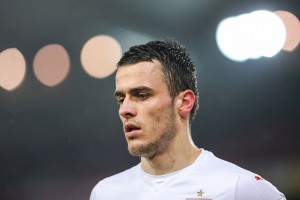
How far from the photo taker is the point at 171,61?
9.40 ft

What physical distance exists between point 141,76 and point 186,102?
0.36m

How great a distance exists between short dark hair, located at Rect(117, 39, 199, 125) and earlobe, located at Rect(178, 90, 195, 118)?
0.03m

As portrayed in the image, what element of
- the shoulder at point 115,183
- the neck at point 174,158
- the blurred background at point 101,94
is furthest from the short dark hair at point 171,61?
the blurred background at point 101,94

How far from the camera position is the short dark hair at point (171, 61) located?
2.79 metres

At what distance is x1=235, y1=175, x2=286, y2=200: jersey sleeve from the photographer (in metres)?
2.58

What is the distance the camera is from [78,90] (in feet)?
26.1

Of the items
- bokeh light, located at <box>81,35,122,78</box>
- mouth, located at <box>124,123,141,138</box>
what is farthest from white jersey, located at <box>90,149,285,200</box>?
bokeh light, located at <box>81,35,122,78</box>

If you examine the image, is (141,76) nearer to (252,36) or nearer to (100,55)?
(252,36)

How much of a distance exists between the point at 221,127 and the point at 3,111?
3.68 meters

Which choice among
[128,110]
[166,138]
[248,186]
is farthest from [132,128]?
[248,186]

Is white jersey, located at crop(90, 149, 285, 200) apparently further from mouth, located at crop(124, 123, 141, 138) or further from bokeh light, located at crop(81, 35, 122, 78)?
bokeh light, located at crop(81, 35, 122, 78)

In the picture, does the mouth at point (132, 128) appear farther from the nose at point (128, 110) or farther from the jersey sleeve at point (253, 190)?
the jersey sleeve at point (253, 190)

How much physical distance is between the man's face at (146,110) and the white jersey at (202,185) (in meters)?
0.20

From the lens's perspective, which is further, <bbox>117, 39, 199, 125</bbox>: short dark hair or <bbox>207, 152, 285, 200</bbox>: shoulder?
<bbox>117, 39, 199, 125</bbox>: short dark hair
